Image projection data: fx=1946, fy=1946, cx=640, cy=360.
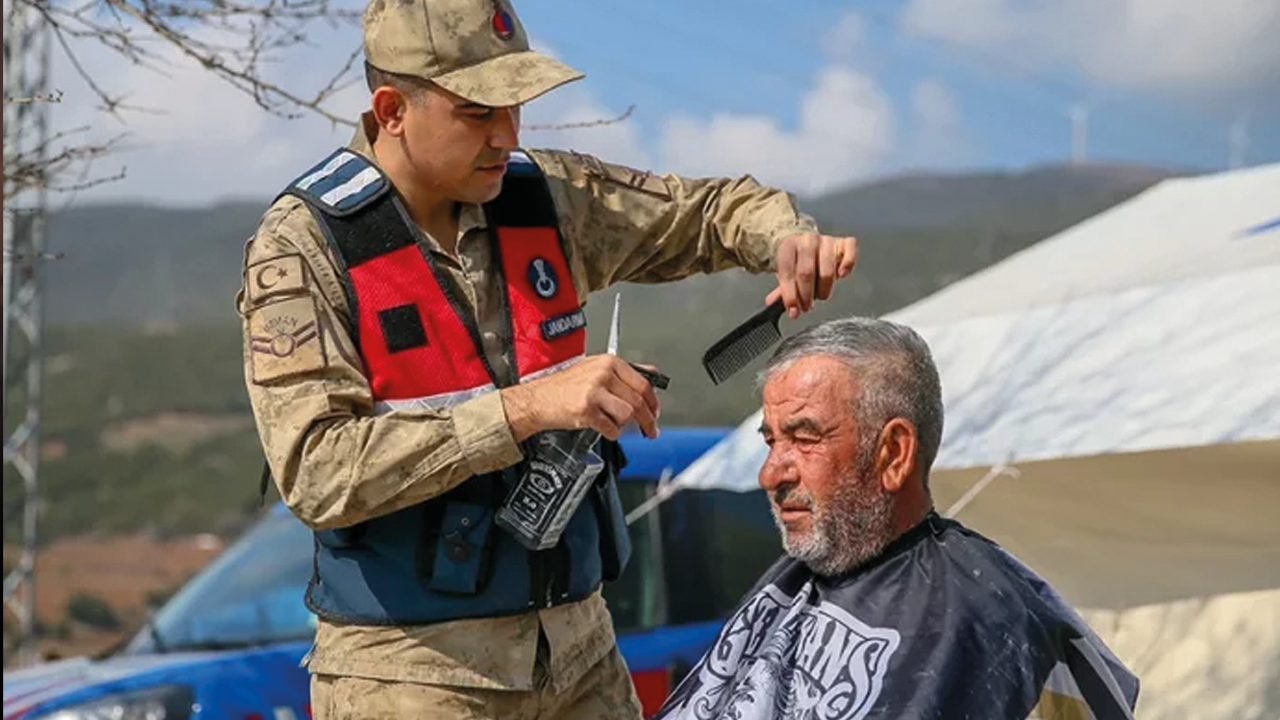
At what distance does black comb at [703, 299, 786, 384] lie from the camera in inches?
124

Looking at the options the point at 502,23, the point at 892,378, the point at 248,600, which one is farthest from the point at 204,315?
the point at 892,378

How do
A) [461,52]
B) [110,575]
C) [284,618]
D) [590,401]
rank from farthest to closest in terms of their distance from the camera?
[110,575], [284,618], [461,52], [590,401]

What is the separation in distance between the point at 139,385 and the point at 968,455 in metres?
36.1

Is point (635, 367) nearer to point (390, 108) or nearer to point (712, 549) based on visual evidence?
point (390, 108)

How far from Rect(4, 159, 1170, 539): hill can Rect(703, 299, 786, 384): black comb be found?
819 inches

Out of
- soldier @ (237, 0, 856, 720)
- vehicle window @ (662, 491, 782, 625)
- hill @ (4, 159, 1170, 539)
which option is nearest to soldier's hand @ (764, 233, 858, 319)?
soldier @ (237, 0, 856, 720)

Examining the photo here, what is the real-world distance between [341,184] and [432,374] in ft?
1.17

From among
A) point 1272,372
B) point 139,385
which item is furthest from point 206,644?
point 139,385

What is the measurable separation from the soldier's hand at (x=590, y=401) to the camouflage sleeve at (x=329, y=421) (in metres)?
0.04

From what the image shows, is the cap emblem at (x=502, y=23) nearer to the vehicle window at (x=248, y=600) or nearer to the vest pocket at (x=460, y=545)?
the vest pocket at (x=460, y=545)

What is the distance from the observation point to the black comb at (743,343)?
3158 mm

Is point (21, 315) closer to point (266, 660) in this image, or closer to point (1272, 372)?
point (266, 660)

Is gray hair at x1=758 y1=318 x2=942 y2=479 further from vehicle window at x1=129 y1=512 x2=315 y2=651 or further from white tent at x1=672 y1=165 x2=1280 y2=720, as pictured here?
→ vehicle window at x1=129 y1=512 x2=315 y2=651

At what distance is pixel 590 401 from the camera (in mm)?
2795
